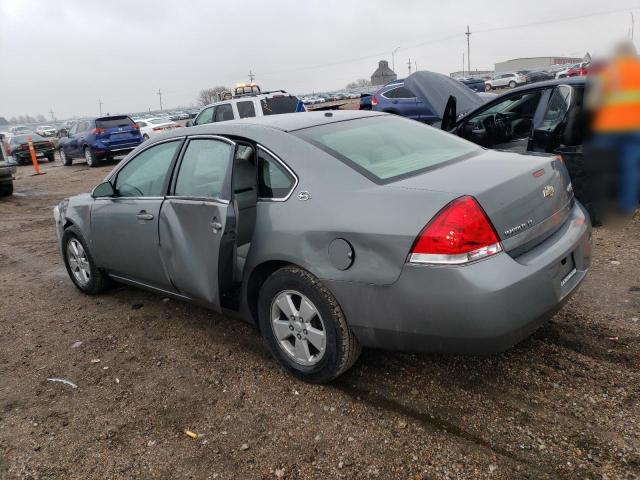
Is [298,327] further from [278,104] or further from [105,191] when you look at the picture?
[278,104]

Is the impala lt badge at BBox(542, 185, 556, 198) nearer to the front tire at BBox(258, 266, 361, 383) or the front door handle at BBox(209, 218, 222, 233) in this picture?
the front tire at BBox(258, 266, 361, 383)

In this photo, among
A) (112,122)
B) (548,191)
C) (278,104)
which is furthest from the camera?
(112,122)

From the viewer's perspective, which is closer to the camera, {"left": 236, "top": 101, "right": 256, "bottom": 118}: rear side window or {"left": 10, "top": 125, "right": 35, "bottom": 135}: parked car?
{"left": 236, "top": 101, "right": 256, "bottom": 118}: rear side window

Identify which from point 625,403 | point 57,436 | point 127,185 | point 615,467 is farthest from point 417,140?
point 57,436

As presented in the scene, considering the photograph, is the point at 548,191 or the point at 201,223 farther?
the point at 201,223

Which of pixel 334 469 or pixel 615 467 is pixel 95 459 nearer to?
pixel 334 469

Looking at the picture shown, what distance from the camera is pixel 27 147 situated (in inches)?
856

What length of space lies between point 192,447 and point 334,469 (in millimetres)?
771

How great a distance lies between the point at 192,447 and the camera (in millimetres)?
2693

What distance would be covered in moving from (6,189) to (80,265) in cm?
947

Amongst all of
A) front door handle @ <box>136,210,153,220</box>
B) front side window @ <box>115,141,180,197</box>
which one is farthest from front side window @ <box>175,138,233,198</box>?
front door handle @ <box>136,210,153,220</box>

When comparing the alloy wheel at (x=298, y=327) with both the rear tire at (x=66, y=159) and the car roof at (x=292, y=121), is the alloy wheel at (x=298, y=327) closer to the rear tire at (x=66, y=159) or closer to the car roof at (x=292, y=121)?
the car roof at (x=292, y=121)

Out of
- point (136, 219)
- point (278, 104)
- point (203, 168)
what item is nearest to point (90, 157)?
point (278, 104)

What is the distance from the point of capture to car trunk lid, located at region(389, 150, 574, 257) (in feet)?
8.29
